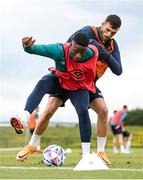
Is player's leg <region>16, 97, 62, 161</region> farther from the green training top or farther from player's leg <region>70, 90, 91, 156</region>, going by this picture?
the green training top

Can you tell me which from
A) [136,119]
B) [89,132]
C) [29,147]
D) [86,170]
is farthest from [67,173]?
[136,119]

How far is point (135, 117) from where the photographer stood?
250ft

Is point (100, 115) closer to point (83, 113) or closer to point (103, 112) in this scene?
point (103, 112)

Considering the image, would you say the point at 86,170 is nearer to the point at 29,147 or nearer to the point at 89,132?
the point at 89,132

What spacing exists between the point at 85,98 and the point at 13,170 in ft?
6.16

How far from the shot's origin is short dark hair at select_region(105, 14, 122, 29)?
12250 mm

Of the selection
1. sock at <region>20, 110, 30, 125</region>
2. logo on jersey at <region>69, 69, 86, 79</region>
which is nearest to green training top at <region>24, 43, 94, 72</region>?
logo on jersey at <region>69, 69, 86, 79</region>

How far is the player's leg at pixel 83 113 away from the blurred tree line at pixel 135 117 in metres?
63.1

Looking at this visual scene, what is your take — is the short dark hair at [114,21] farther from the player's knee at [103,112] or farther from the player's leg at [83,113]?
the player's knee at [103,112]

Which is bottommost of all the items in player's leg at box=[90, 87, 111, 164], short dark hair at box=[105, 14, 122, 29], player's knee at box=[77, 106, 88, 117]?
player's leg at box=[90, 87, 111, 164]

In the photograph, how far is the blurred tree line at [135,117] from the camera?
74938 millimetres

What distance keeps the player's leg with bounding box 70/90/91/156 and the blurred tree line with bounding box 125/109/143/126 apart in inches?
2485

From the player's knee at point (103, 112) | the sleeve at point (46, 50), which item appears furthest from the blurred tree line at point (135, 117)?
the sleeve at point (46, 50)

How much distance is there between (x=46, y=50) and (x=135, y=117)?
214 ft
